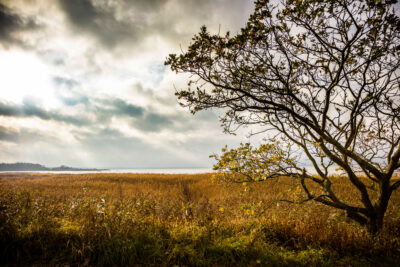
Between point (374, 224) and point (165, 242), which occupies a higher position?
point (374, 224)

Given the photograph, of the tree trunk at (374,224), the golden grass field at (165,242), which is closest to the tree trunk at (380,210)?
the tree trunk at (374,224)

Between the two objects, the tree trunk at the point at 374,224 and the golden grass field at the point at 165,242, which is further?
the tree trunk at the point at 374,224

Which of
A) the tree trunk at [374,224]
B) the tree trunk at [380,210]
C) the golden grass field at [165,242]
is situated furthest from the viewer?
the tree trunk at [374,224]

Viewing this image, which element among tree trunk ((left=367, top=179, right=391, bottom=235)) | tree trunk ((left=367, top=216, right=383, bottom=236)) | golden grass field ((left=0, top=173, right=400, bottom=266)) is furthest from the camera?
tree trunk ((left=367, top=216, right=383, bottom=236))

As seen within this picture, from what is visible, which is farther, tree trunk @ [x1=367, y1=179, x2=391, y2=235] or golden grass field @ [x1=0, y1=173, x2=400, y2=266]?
tree trunk @ [x1=367, y1=179, x2=391, y2=235]

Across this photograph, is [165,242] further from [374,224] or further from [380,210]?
[380,210]

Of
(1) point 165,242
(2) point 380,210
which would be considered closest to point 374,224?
(2) point 380,210

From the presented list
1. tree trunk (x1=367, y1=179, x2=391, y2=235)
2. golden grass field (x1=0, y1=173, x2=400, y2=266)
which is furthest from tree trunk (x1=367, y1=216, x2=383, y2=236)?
golden grass field (x1=0, y1=173, x2=400, y2=266)

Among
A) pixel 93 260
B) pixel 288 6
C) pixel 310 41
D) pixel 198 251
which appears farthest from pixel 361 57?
pixel 93 260

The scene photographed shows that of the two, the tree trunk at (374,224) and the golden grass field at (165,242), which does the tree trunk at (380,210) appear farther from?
the golden grass field at (165,242)

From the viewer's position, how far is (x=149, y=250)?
13.8ft

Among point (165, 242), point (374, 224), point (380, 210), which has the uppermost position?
point (380, 210)

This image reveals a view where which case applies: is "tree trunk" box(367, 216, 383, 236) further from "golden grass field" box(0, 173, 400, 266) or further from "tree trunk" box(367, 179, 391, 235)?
"golden grass field" box(0, 173, 400, 266)

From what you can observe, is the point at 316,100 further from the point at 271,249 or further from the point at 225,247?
the point at 225,247
